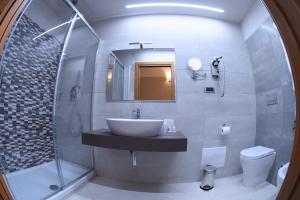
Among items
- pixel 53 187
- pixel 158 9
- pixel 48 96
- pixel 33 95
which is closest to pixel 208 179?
pixel 53 187

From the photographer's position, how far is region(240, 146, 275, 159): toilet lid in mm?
1281

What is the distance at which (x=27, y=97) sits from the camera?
152cm

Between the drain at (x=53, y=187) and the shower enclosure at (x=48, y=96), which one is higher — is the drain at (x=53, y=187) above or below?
below

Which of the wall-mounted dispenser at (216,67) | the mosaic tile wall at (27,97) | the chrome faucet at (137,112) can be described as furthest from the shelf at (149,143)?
the mosaic tile wall at (27,97)

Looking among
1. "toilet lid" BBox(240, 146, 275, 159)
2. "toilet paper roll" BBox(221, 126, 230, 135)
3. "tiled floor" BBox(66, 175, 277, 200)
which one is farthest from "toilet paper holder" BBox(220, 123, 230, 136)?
"tiled floor" BBox(66, 175, 277, 200)

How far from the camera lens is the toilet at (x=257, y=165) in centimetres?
128

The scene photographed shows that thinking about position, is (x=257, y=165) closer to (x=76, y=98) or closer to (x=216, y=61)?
(x=216, y=61)

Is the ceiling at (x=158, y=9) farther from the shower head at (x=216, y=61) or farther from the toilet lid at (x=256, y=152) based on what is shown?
the toilet lid at (x=256, y=152)

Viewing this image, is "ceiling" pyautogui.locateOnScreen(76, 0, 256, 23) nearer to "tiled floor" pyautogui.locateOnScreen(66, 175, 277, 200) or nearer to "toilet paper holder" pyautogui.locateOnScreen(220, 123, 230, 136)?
"toilet paper holder" pyautogui.locateOnScreen(220, 123, 230, 136)

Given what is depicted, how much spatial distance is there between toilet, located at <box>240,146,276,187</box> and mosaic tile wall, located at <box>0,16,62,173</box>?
216 centimetres

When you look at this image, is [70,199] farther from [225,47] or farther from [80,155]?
[225,47]

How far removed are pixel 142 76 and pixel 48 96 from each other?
1189 mm

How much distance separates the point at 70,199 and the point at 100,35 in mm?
1810

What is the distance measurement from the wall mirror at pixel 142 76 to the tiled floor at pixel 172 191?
36.2 inches
